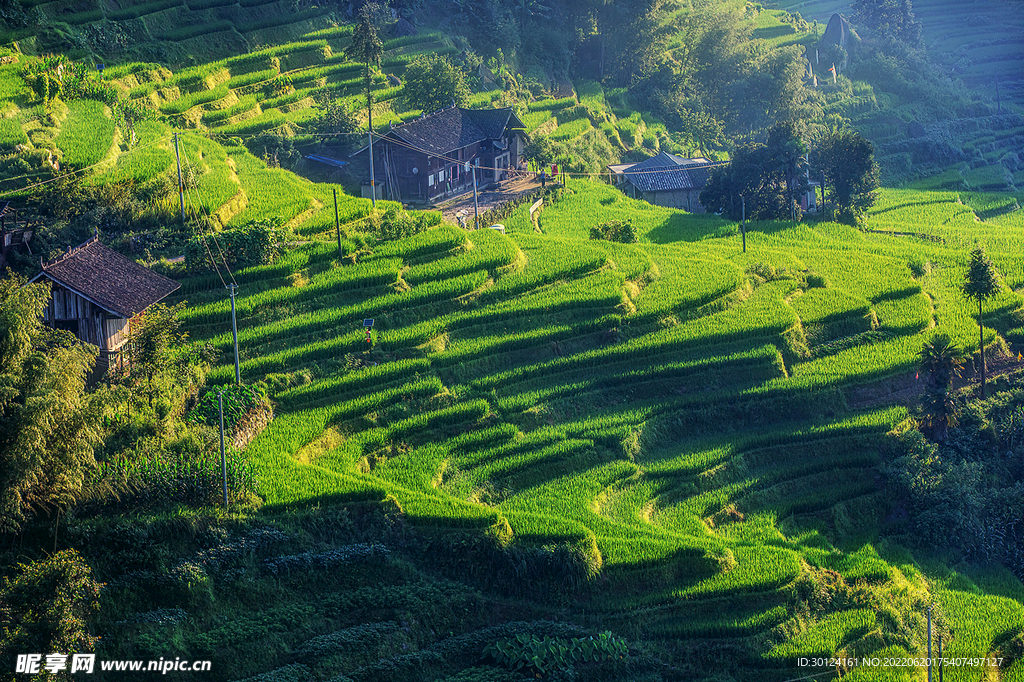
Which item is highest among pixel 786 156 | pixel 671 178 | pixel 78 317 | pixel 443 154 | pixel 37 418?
pixel 443 154

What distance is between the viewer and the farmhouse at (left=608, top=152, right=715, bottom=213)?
47.6 metres

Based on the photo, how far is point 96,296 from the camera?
23.8m

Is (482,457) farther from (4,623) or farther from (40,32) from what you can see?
(40,32)

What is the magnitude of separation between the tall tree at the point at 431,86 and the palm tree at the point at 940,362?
26484 mm

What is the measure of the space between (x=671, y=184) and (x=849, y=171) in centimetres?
832

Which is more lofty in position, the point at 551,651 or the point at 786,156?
the point at 786,156

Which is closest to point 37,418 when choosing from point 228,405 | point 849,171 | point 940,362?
point 228,405

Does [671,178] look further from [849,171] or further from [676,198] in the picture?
[849,171]

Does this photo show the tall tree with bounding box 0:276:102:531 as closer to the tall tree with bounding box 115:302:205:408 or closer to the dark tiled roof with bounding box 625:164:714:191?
the tall tree with bounding box 115:302:205:408

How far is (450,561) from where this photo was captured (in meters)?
21.4

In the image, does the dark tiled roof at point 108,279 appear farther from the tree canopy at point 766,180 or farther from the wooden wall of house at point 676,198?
the wooden wall of house at point 676,198

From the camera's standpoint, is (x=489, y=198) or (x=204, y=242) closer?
(x=204, y=242)

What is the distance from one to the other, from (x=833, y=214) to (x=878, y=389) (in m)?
17.7

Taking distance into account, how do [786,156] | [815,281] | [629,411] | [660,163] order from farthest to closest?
[660,163] → [786,156] → [815,281] → [629,411]
